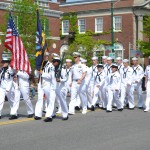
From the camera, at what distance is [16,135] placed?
10648mm

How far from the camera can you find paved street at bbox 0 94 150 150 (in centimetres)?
949

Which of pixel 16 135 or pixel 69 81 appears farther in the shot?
pixel 69 81

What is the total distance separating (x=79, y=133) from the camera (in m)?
11.0

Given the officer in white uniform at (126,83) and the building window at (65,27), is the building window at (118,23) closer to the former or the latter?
the building window at (65,27)

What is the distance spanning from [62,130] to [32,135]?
3.51ft

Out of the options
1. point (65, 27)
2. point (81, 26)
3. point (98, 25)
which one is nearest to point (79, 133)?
point (98, 25)

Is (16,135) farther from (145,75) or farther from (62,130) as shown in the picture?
(145,75)

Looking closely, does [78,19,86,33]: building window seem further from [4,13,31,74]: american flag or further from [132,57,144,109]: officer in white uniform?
[4,13,31,74]: american flag

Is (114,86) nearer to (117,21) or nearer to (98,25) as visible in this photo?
(117,21)

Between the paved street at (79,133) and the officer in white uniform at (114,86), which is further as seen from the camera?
the officer in white uniform at (114,86)

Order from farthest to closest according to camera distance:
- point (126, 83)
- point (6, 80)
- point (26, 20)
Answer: point (26, 20) < point (126, 83) < point (6, 80)

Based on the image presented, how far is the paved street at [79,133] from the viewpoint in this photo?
31.1 ft

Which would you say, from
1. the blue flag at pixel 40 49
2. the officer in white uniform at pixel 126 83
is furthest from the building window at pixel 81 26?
the blue flag at pixel 40 49

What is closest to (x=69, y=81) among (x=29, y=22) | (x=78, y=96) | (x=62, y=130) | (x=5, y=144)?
(x=78, y=96)
